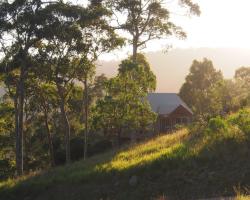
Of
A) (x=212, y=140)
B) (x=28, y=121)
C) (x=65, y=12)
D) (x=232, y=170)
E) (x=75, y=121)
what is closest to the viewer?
(x=232, y=170)

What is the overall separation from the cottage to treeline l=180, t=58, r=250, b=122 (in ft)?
4.76

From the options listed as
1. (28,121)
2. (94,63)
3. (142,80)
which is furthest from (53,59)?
(28,121)

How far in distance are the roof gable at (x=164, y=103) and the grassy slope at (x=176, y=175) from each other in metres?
36.2

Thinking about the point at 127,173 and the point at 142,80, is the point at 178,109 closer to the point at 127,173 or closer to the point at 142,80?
the point at 142,80

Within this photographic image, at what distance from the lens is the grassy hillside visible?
12.5 metres

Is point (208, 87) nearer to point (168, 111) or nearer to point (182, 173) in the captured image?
point (168, 111)

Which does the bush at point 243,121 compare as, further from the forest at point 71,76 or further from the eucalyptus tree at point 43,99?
the eucalyptus tree at point 43,99

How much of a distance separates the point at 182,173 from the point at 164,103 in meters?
41.7

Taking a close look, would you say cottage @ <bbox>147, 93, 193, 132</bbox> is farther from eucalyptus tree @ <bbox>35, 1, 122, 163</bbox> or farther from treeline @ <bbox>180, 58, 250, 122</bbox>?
eucalyptus tree @ <bbox>35, 1, 122, 163</bbox>

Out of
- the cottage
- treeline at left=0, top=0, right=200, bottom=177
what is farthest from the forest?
the cottage

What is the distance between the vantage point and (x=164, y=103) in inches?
2174

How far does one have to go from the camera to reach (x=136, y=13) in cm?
3766

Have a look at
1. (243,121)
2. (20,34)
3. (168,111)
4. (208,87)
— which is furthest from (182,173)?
(208,87)

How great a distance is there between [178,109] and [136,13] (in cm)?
1937
